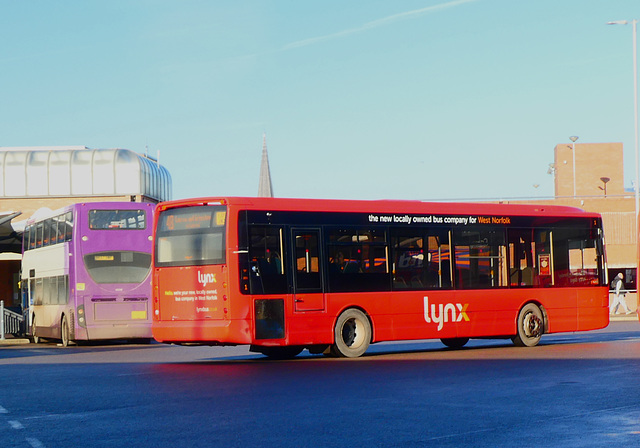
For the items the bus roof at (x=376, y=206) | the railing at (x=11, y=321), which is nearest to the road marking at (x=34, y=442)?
the bus roof at (x=376, y=206)

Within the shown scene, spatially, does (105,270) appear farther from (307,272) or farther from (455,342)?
(307,272)

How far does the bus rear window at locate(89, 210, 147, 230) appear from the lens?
88.3 ft

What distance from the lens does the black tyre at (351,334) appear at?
19.0 metres

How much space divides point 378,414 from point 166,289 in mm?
9068

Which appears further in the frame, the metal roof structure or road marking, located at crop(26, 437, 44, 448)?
the metal roof structure

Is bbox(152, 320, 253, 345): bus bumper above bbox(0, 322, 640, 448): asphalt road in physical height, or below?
above

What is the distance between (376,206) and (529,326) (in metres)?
4.40

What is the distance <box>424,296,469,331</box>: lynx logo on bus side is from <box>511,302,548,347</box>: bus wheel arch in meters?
1.53

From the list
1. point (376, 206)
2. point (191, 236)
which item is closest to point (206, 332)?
point (191, 236)

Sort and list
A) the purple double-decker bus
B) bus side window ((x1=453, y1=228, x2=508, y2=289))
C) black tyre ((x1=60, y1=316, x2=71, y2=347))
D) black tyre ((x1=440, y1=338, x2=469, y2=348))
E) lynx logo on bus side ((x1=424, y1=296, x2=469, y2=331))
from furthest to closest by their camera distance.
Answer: black tyre ((x1=60, y1=316, x2=71, y2=347)), the purple double-decker bus, black tyre ((x1=440, y1=338, x2=469, y2=348)), bus side window ((x1=453, y1=228, x2=508, y2=289)), lynx logo on bus side ((x1=424, y1=296, x2=469, y2=331))

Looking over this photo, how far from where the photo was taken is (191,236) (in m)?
18.6

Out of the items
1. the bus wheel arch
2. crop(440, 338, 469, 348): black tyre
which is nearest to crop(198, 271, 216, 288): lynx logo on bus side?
crop(440, 338, 469, 348): black tyre

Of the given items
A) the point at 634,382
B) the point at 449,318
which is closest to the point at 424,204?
the point at 449,318

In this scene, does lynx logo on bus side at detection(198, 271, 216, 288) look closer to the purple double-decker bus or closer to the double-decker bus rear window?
the double-decker bus rear window
